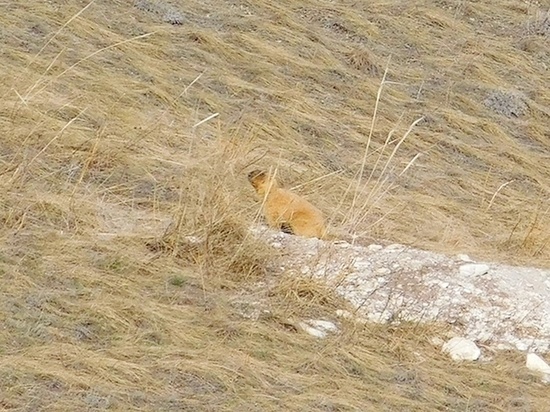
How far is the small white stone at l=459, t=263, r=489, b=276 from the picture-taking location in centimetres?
402

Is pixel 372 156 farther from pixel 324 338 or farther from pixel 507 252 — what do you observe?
pixel 324 338

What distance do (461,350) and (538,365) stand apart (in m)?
0.25

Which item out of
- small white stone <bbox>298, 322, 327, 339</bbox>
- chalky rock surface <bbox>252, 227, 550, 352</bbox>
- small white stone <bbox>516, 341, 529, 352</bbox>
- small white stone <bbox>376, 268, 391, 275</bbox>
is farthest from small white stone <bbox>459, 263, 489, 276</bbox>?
small white stone <bbox>298, 322, 327, 339</bbox>

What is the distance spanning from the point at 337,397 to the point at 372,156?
2870 millimetres

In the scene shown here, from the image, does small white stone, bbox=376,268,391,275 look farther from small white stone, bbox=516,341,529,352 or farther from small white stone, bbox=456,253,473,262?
small white stone, bbox=516,341,529,352

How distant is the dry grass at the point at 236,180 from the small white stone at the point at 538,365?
6 centimetres

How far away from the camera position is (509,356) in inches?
140

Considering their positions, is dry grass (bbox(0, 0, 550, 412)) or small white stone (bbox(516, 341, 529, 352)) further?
small white stone (bbox(516, 341, 529, 352))

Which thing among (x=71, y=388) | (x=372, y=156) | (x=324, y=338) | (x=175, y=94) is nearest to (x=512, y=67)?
(x=372, y=156)

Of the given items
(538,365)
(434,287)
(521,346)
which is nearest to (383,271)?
(434,287)

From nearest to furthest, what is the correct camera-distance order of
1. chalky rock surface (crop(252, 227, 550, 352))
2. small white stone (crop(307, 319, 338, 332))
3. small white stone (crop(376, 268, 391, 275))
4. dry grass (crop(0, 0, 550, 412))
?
dry grass (crop(0, 0, 550, 412)), small white stone (crop(307, 319, 338, 332)), chalky rock surface (crop(252, 227, 550, 352)), small white stone (crop(376, 268, 391, 275))

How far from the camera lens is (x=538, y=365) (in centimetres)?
349

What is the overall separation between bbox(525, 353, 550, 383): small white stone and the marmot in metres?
1.17

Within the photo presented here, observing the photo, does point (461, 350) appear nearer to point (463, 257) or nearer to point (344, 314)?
point (344, 314)
